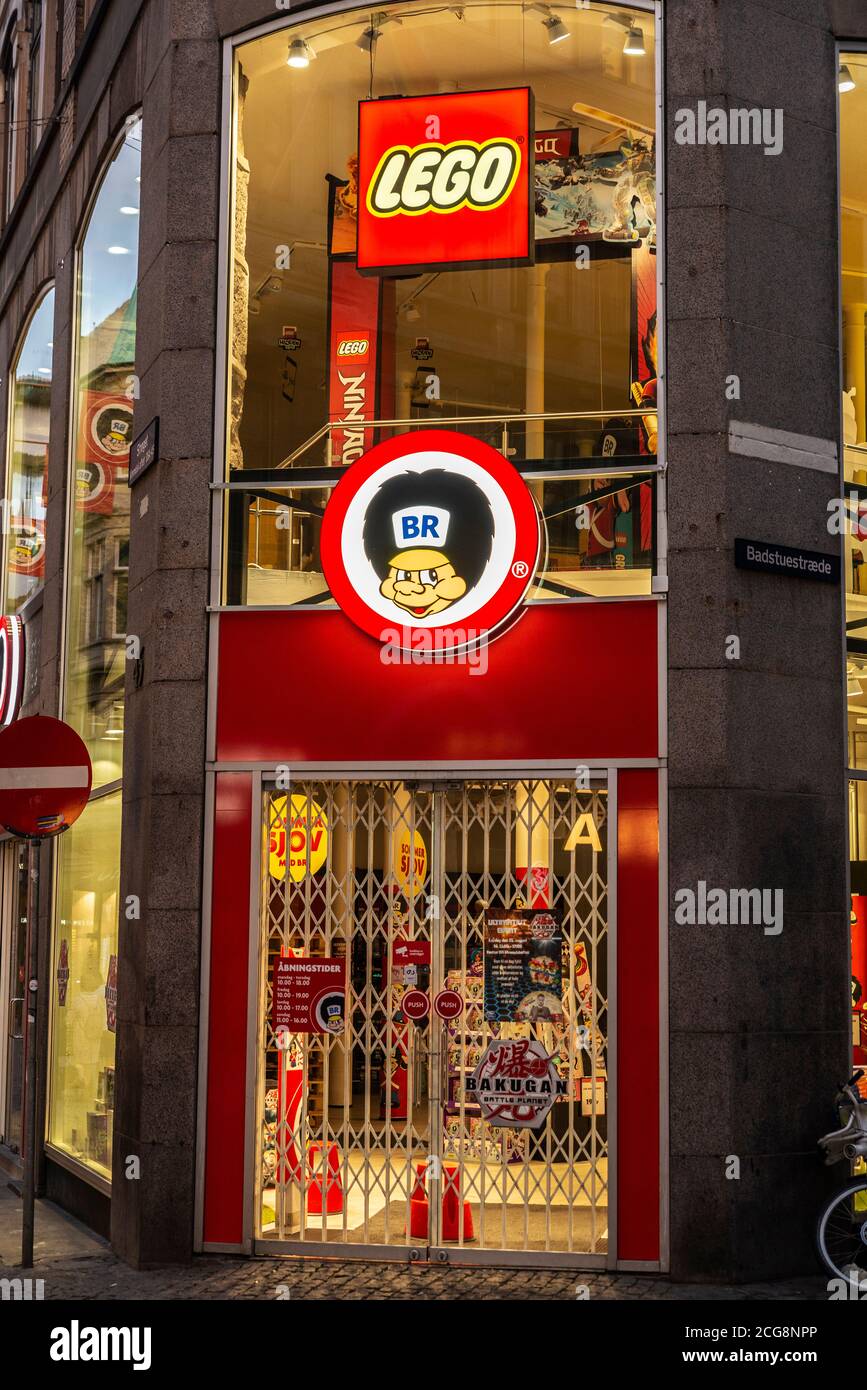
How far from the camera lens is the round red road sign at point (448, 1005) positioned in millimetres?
9891

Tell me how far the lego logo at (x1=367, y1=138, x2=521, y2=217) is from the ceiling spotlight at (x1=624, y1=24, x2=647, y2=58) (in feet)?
3.13

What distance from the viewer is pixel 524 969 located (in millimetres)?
9875

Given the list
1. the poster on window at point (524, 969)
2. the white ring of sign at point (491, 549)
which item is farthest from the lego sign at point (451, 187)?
the poster on window at point (524, 969)

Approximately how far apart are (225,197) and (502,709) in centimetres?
392

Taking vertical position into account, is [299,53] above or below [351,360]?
above

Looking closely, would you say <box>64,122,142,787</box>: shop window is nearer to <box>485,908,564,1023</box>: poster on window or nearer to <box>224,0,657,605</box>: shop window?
<box>224,0,657,605</box>: shop window

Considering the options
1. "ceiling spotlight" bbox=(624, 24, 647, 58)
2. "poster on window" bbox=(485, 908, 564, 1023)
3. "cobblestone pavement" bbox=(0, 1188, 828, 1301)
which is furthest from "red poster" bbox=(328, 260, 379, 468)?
"cobblestone pavement" bbox=(0, 1188, 828, 1301)

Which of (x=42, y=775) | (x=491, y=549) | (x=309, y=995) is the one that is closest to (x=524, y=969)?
(x=309, y=995)

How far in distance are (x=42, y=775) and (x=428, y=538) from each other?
287 cm

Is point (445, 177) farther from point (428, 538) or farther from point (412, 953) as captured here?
point (412, 953)

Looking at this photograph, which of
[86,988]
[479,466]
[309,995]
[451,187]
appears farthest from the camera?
[86,988]

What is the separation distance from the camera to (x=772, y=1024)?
9.58 metres

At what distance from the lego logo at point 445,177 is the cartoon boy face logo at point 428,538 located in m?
1.85
